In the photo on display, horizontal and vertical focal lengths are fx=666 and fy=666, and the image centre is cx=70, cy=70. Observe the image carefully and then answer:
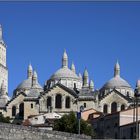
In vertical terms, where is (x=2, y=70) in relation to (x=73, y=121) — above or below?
above

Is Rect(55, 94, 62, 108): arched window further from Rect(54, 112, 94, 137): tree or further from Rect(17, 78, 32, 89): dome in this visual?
Rect(54, 112, 94, 137): tree

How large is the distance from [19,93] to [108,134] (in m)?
24.6

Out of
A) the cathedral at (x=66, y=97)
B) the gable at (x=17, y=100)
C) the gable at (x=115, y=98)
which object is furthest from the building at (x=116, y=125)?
the gable at (x=17, y=100)

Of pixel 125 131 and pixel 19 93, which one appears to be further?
pixel 19 93

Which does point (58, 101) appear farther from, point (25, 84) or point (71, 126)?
point (71, 126)

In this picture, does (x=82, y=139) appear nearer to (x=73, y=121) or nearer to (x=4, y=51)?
(x=73, y=121)

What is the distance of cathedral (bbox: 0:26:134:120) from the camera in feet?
→ 310

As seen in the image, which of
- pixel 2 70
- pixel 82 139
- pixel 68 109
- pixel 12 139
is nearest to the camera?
pixel 12 139

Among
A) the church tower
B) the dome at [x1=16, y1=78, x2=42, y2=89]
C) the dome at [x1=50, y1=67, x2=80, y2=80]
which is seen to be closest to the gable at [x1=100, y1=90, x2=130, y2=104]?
the dome at [x1=50, y1=67, x2=80, y2=80]

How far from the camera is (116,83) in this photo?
341ft

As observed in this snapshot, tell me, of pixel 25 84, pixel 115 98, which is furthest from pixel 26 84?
pixel 115 98

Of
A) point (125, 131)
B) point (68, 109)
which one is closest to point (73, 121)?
point (125, 131)

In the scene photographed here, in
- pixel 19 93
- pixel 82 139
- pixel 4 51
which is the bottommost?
pixel 82 139

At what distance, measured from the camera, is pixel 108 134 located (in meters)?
79.9
